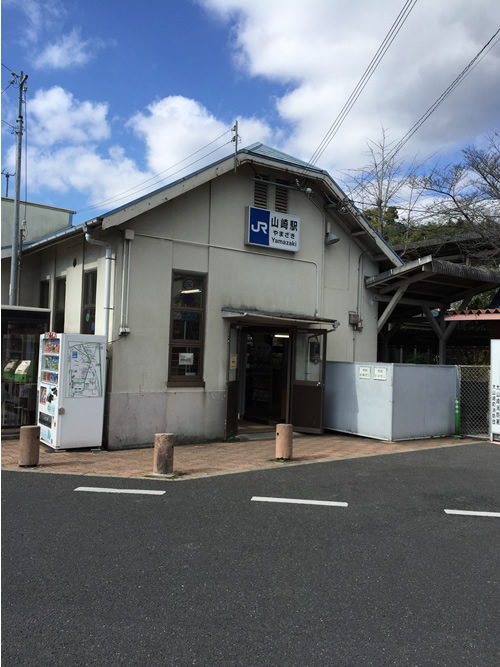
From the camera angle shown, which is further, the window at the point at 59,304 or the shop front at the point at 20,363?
the window at the point at 59,304

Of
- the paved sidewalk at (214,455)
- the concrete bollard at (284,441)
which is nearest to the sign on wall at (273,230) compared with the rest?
the paved sidewalk at (214,455)

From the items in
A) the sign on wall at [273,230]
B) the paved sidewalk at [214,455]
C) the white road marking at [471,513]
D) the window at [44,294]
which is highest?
the sign on wall at [273,230]

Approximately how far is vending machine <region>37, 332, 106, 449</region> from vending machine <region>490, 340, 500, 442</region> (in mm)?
7832

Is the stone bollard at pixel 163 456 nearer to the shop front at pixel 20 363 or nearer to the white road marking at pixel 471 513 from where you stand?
the white road marking at pixel 471 513

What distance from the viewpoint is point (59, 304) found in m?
13.0

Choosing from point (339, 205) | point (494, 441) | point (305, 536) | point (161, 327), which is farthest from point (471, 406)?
point (305, 536)

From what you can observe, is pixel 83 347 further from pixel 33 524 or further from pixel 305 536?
pixel 305 536

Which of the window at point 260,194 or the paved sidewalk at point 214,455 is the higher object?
the window at point 260,194

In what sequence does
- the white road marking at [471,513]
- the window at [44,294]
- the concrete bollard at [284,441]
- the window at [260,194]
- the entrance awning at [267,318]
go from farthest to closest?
the window at [44,294] → the window at [260,194] → the entrance awning at [267,318] → the concrete bollard at [284,441] → the white road marking at [471,513]

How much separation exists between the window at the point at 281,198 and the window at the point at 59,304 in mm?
5445

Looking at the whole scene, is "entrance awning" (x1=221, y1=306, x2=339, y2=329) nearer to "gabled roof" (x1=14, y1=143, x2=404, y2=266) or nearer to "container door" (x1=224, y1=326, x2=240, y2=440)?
"container door" (x1=224, y1=326, x2=240, y2=440)

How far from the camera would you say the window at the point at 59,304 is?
12.8m

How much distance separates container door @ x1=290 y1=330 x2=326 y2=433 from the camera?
12.0 m

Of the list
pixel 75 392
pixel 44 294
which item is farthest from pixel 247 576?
pixel 44 294
